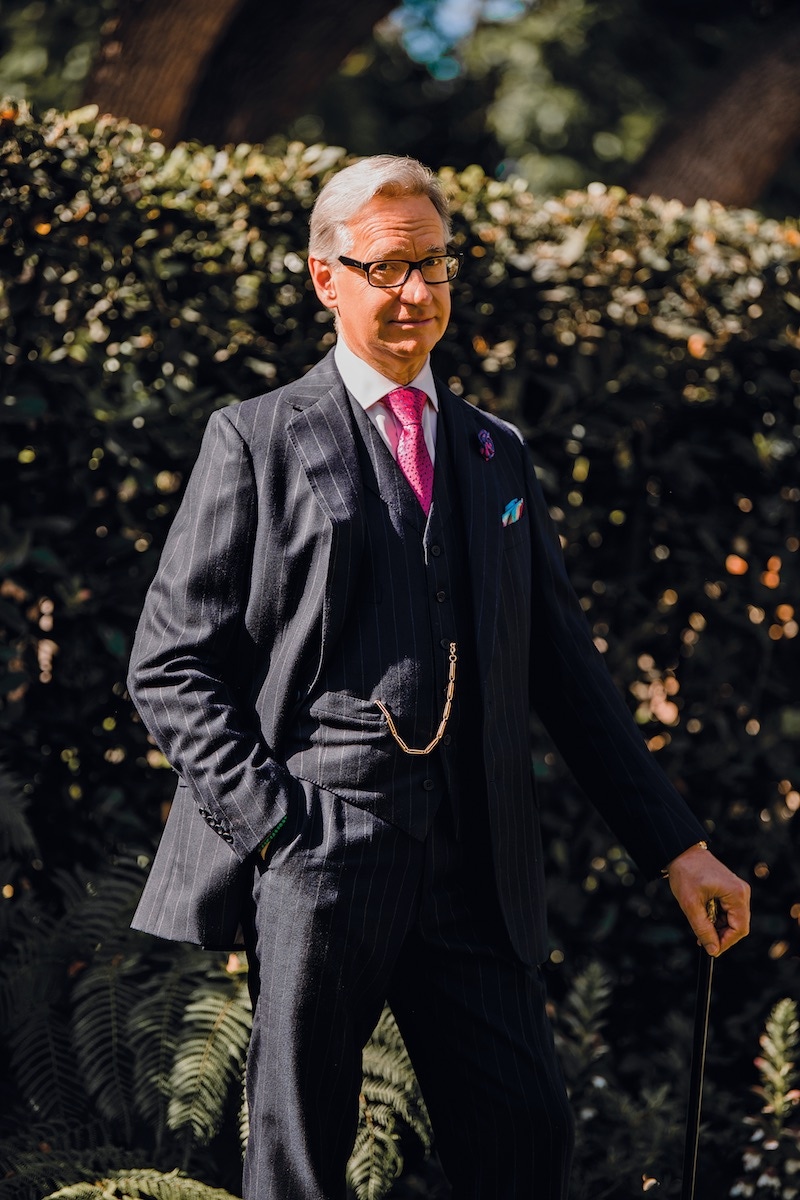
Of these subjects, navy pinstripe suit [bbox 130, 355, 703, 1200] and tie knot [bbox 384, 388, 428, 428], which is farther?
tie knot [bbox 384, 388, 428, 428]

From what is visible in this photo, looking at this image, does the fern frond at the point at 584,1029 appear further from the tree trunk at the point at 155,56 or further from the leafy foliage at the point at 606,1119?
the tree trunk at the point at 155,56

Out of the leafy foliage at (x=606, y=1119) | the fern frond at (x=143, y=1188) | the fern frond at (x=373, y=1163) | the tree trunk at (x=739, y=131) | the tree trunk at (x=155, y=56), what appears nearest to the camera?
the fern frond at (x=143, y=1188)

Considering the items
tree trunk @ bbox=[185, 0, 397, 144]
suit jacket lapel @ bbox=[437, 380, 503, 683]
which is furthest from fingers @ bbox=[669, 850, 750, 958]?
tree trunk @ bbox=[185, 0, 397, 144]

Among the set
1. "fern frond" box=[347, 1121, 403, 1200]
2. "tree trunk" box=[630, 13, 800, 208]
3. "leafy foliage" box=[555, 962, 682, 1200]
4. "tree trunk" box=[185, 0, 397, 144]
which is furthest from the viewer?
"tree trunk" box=[630, 13, 800, 208]

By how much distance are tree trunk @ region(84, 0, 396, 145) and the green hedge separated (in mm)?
1769

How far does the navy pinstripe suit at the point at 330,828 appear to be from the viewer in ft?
7.06

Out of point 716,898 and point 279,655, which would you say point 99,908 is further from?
point 716,898

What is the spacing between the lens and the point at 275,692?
7.29 ft

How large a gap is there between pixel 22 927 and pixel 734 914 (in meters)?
1.96

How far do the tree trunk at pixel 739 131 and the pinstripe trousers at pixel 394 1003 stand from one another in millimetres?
5541

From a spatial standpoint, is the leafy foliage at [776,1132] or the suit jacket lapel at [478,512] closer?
the suit jacket lapel at [478,512]

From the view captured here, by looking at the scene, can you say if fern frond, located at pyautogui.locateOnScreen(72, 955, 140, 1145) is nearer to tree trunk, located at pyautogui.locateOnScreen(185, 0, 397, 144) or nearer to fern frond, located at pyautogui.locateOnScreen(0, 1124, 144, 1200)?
fern frond, located at pyautogui.locateOnScreen(0, 1124, 144, 1200)

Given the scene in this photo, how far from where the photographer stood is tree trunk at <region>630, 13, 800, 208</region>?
6812mm

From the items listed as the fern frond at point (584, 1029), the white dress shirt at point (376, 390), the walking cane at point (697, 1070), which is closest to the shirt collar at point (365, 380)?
the white dress shirt at point (376, 390)
